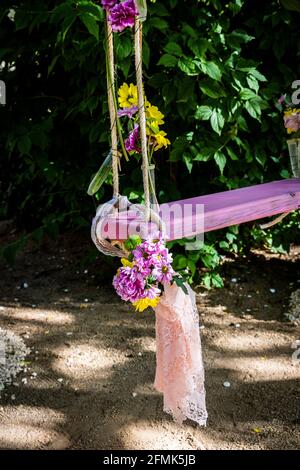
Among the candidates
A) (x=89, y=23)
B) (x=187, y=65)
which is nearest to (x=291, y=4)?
(x=187, y=65)

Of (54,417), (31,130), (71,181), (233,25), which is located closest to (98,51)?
(31,130)

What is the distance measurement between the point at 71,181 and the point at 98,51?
70 cm

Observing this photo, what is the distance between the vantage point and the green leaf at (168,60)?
2.50m

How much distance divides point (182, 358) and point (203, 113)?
138 cm

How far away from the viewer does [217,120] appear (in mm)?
2760

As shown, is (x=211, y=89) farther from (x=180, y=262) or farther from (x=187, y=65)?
(x=180, y=262)

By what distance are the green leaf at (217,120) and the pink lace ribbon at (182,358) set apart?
121cm

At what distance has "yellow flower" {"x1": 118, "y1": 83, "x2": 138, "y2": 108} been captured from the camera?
64.7 inches

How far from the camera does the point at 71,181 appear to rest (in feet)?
9.82

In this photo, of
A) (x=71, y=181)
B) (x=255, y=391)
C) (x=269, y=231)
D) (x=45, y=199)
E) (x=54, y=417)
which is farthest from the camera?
(x=45, y=199)

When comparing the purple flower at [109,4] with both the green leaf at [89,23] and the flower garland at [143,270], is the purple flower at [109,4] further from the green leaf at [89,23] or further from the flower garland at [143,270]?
the green leaf at [89,23]

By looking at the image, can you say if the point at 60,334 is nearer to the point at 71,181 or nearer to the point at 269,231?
the point at 71,181

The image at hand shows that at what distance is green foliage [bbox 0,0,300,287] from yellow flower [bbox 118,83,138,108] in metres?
0.84

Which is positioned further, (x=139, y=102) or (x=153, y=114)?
(x=153, y=114)
